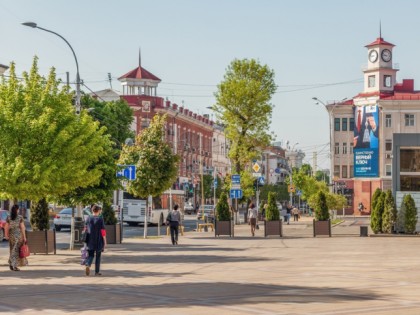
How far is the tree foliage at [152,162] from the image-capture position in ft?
155

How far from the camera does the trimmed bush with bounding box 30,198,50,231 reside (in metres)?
31.4

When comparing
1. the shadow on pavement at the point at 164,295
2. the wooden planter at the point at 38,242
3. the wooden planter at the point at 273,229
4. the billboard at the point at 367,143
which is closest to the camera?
the shadow on pavement at the point at 164,295

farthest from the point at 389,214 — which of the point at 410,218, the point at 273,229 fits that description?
the point at 273,229

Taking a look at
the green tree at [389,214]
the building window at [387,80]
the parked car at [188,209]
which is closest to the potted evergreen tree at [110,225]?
the green tree at [389,214]

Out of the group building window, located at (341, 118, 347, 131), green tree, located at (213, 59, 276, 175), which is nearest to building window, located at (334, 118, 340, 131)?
building window, located at (341, 118, 347, 131)

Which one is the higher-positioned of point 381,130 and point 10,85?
point 381,130

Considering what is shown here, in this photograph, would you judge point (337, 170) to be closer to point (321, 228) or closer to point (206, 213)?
point (206, 213)

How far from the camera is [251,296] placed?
16.7 meters

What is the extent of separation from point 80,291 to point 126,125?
250 ft

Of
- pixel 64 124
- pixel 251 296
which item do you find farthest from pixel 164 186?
pixel 251 296

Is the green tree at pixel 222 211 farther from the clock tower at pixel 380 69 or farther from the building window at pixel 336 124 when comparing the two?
the building window at pixel 336 124

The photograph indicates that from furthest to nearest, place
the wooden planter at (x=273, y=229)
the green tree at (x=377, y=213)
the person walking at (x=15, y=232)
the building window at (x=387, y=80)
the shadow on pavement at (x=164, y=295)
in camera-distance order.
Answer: the building window at (x=387, y=80) < the green tree at (x=377, y=213) < the wooden planter at (x=273, y=229) < the person walking at (x=15, y=232) < the shadow on pavement at (x=164, y=295)

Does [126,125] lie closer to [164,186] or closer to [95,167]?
[164,186]

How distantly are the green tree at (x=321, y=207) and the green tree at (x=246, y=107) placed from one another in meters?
21.0
